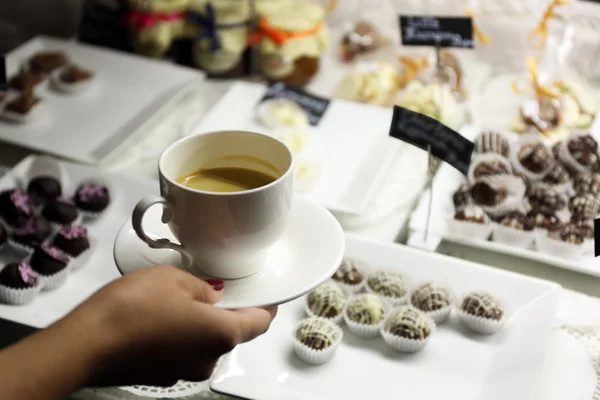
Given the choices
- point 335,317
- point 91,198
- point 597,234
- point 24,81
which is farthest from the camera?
point 24,81

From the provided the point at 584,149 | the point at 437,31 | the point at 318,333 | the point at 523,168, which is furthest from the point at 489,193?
the point at 318,333

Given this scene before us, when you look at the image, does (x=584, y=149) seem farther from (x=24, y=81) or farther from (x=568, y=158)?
(x=24, y=81)

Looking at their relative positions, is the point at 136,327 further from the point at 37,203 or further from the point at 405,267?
the point at 37,203

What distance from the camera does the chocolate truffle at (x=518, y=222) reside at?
51.7 inches

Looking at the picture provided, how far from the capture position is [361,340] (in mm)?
1125

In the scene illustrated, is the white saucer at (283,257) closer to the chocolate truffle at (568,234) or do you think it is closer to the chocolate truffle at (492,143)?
the chocolate truffle at (568,234)

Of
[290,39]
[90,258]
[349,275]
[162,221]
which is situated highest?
[162,221]

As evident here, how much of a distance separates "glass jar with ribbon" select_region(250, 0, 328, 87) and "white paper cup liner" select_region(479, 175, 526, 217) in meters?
0.62

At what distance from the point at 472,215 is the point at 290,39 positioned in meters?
0.70

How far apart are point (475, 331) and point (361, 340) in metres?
0.18

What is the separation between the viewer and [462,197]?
1.40 m

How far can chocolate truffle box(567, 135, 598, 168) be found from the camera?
4.84 feet

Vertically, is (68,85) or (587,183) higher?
(587,183)

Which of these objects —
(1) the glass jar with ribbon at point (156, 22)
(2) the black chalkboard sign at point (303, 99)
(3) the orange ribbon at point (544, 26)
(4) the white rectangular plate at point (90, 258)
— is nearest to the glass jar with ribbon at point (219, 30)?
(1) the glass jar with ribbon at point (156, 22)
